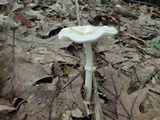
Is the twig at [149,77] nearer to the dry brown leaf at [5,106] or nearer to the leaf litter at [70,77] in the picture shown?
the leaf litter at [70,77]

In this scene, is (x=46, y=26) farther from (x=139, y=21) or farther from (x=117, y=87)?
(x=139, y=21)

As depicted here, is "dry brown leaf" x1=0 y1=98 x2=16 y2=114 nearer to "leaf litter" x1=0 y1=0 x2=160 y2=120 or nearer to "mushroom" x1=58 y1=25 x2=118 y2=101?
"leaf litter" x1=0 y1=0 x2=160 y2=120

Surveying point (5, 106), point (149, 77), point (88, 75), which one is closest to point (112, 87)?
point (88, 75)

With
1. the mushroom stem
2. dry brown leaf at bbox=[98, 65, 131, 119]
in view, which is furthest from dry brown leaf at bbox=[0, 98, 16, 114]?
dry brown leaf at bbox=[98, 65, 131, 119]

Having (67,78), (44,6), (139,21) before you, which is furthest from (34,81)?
(139,21)

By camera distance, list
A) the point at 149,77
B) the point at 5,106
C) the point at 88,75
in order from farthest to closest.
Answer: the point at 149,77 < the point at 88,75 < the point at 5,106

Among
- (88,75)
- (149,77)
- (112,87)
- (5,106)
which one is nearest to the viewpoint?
(5,106)

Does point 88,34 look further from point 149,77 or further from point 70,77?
point 149,77

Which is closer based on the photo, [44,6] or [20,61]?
[20,61]
